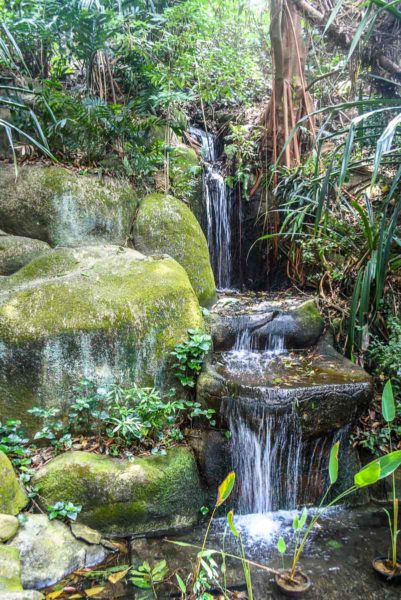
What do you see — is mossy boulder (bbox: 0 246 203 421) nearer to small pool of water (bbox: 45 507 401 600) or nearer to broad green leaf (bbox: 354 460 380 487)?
small pool of water (bbox: 45 507 401 600)

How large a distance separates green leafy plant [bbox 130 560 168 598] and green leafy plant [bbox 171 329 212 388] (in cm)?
138

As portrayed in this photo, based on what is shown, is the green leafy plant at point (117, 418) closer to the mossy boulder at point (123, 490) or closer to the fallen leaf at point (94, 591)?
the mossy boulder at point (123, 490)

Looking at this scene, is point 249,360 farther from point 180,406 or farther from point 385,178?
point 385,178

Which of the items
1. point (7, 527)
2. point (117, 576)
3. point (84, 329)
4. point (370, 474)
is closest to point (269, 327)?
point (84, 329)

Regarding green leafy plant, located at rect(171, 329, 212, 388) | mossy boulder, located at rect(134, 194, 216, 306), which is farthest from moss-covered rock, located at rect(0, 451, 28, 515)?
mossy boulder, located at rect(134, 194, 216, 306)

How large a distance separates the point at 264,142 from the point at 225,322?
3568 millimetres

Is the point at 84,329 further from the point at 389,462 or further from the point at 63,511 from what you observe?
the point at 389,462

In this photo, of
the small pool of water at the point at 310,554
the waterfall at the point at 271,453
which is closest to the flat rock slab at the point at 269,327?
the waterfall at the point at 271,453

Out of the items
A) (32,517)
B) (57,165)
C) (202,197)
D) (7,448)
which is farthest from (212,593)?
(202,197)

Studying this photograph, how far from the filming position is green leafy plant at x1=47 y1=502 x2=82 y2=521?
283 centimetres

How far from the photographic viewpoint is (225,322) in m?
4.52

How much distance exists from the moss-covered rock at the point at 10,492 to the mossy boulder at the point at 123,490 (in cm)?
14

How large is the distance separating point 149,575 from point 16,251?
3294 mm

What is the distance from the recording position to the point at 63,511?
2.83m
